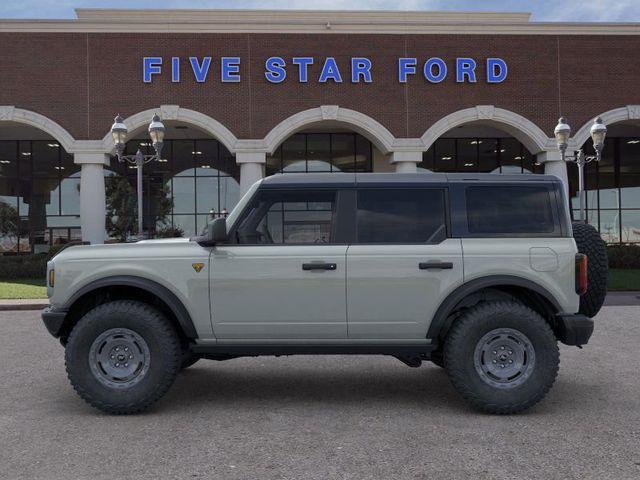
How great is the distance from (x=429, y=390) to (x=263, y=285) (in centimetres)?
215

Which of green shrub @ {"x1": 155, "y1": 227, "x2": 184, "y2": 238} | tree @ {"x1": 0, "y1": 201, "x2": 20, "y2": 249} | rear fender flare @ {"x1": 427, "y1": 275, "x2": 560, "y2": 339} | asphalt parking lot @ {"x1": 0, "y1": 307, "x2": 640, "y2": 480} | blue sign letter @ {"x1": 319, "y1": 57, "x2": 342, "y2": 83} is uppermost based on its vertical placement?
blue sign letter @ {"x1": 319, "y1": 57, "x2": 342, "y2": 83}

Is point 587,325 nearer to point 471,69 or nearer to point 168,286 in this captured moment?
point 168,286

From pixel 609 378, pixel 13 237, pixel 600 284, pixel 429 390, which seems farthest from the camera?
pixel 13 237

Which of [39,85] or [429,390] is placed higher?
[39,85]

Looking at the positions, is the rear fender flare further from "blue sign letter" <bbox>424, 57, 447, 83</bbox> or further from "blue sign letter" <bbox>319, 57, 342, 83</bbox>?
"blue sign letter" <bbox>424, 57, 447, 83</bbox>

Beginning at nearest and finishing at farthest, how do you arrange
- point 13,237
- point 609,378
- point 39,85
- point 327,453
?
point 327,453, point 609,378, point 39,85, point 13,237

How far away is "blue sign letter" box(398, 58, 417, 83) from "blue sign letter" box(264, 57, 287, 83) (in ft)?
14.9

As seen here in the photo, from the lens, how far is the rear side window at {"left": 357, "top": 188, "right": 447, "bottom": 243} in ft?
17.2

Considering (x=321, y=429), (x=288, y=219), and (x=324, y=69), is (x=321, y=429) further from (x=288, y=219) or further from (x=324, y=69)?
(x=324, y=69)

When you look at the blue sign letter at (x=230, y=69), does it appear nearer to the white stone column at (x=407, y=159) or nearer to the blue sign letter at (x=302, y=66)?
the blue sign letter at (x=302, y=66)

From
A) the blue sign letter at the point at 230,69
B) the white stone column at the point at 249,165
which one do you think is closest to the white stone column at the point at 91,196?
the white stone column at the point at 249,165

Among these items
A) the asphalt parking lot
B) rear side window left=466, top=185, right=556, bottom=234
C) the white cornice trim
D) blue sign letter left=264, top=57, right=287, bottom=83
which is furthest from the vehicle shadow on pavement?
the white cornice trim

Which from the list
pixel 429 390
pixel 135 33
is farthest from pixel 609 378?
pixel 135 33

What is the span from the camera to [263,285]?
203 inches
